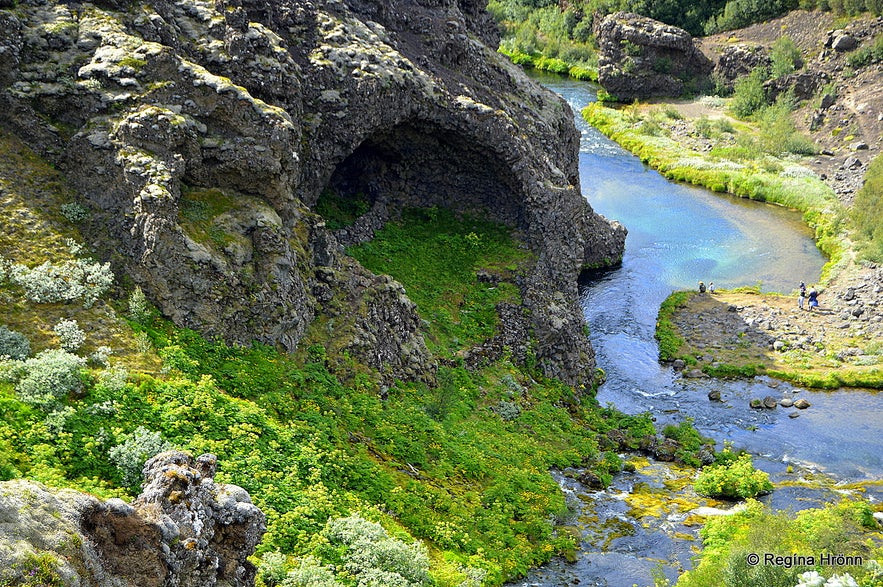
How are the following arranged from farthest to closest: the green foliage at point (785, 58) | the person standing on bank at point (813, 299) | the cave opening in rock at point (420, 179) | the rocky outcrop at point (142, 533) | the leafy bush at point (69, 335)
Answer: the green foliage at point (785, 58), the person standing on bank at point (813, 299), the cave opening in rock at point (420, 179), the leafy bush at point (69, 335), the rocky outcrop at point (142, 533)

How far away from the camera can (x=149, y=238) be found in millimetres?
23984

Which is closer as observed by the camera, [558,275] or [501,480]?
[501,480]

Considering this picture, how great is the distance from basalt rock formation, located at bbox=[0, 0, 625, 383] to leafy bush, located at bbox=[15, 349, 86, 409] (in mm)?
4552

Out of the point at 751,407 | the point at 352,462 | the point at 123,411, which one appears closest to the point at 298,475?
the point at 352,462

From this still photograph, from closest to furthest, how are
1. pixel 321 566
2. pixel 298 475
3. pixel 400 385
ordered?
pixel 321 566
pixel 298 475
pixel 400 385

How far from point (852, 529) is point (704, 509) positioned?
16.5ft

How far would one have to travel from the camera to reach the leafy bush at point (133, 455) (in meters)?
17.6

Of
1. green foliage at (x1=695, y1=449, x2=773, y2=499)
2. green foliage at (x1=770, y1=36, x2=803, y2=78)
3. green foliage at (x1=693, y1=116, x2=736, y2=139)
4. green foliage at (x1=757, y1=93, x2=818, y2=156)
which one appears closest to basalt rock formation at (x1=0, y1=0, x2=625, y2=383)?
green foliage at (x1=695, y1=449, x2=773, y2=499)

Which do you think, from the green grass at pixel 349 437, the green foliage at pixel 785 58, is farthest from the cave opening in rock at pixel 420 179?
the green foliage at pixel 785 58

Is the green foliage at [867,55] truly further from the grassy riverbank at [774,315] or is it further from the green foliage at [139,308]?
the green foliage at [139,308]

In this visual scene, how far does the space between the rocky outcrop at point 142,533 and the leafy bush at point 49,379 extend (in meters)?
4.68

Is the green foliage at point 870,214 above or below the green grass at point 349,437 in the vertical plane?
above

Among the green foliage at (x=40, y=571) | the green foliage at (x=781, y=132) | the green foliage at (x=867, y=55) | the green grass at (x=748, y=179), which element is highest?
the green foliage at (x=867, y=55)

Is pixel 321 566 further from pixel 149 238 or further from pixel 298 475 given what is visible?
pixel 149 238
